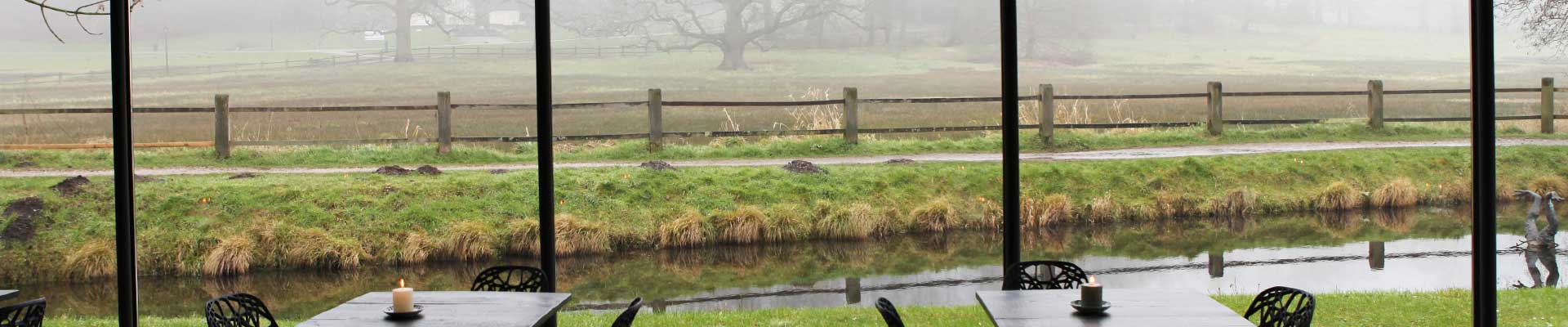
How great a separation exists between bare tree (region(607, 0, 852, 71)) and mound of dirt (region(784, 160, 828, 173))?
331 cm

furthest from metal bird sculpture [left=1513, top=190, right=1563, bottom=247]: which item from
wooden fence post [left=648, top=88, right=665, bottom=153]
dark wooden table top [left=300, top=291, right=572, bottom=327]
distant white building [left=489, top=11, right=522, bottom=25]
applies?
distant white building [left=489, top=11, right=522, bottom=25]

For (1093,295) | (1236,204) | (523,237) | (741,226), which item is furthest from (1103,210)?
(1093,295)

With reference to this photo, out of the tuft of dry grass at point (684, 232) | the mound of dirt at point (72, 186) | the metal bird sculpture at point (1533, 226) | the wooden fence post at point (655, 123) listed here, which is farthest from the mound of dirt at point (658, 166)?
the metal bird sculpture at point (1533, 226)

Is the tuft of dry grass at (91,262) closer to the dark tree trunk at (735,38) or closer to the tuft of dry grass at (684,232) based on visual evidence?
the tuft of dry grass at (684,232)

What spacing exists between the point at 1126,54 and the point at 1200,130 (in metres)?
2.43

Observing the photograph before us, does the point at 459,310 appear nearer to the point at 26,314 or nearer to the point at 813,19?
the point at 26,314

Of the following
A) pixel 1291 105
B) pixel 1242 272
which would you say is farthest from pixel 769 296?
pixel 1291 105

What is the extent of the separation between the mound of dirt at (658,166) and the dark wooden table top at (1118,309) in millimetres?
6013

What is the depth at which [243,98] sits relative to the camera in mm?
10648

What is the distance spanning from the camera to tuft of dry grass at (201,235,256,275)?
21.6ft

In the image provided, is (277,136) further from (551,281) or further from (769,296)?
(551,281)

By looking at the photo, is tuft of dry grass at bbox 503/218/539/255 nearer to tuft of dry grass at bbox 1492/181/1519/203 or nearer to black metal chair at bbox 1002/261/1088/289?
black metal chair at bbox 1002/261/1088/289

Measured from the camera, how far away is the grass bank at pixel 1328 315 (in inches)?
170

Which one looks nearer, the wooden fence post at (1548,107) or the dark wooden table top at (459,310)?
the dark wooden table top at (459,310)
